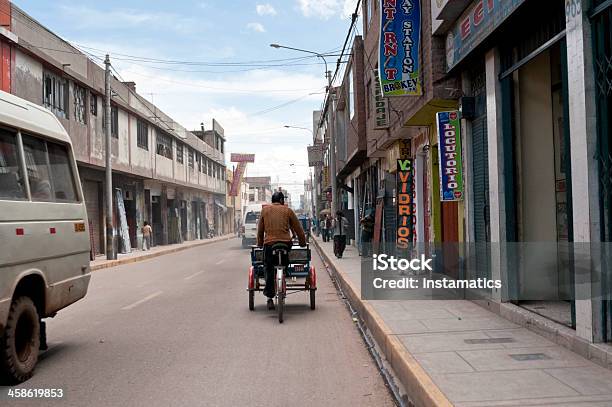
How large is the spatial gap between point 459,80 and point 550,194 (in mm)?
2959

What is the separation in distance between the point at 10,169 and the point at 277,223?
4.09 meters

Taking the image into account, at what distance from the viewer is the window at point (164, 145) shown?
35.8 m

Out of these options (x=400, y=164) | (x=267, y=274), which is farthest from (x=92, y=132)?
(x=267, y=274)

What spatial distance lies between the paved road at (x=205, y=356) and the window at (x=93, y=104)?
14.8 metres

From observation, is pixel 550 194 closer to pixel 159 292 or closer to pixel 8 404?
pixel 8 404

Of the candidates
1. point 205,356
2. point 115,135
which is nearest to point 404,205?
point 205,356

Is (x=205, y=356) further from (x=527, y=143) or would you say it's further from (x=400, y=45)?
(x=400, y=45)

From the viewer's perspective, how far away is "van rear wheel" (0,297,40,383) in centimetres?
515

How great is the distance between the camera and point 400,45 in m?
11.2

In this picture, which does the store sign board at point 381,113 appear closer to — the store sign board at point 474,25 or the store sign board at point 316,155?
the store sign board at point 474,25

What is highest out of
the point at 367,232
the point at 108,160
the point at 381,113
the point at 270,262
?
the point at 381,113

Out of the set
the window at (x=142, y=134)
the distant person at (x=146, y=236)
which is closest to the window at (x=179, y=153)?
the window at (x=142, y=134)

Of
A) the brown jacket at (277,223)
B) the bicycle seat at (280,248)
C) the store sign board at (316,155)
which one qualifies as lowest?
the bicycle seat at (280,248)

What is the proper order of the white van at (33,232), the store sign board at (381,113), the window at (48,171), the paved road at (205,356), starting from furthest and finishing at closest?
the store sign board at (381,113) → the window at (48,171) → the white van at (33,232) → the paved road at (205,356)
